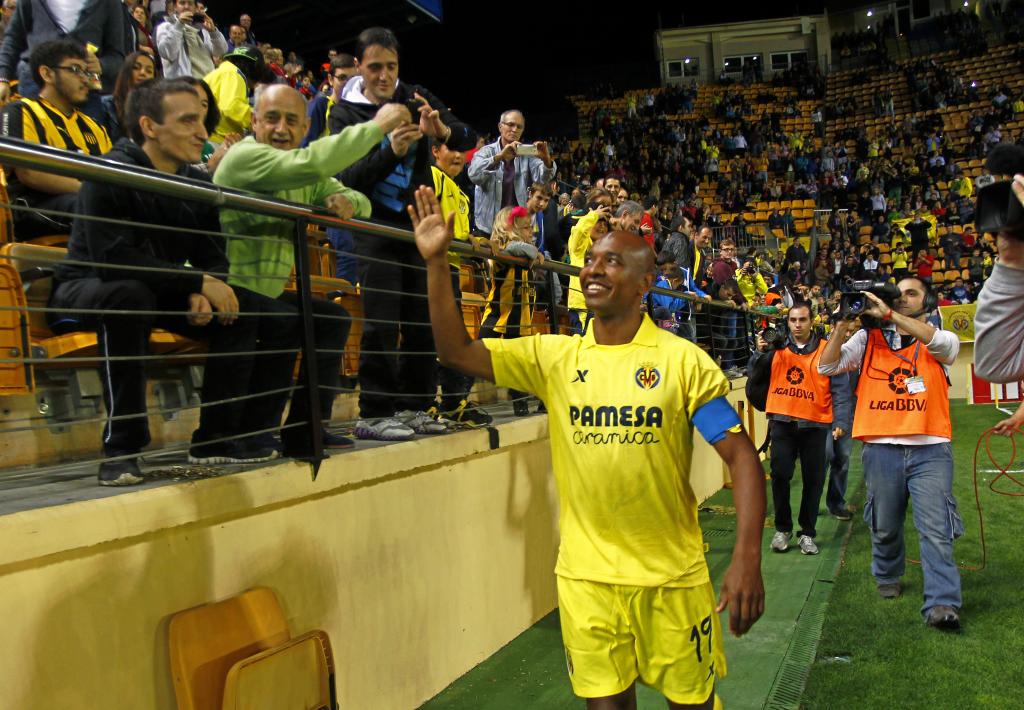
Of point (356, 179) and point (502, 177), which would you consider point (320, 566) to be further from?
point (502, 177)

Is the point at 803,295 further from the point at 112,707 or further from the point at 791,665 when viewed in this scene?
the point at 112,707

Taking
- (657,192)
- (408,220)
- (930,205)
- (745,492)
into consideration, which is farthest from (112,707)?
(930,205)

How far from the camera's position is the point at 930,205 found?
2644 centimetres

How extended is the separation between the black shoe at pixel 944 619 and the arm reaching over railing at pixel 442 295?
132 inches

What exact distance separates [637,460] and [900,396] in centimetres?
330

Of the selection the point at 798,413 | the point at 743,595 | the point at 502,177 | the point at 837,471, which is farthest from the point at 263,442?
the point at 837,471

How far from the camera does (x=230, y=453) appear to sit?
308 centimetres

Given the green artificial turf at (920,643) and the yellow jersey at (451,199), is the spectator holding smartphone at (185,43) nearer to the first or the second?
the yellow jersey at (451,199)

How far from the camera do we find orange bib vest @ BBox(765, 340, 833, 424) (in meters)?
7.16

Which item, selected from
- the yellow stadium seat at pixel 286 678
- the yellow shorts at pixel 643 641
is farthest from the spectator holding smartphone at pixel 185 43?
the yellow shorts at pixel 643 641

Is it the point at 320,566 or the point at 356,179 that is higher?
the point at 356,179

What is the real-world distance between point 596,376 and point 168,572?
53.4 inches

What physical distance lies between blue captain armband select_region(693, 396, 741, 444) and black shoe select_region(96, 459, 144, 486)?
1.68m

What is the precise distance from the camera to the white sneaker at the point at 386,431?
3.79 m
